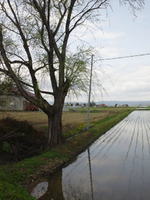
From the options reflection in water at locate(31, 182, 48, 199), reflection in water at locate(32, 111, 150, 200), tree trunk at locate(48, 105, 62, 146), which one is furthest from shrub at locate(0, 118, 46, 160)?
reflection in water at locate(31, 182, 48, 199)

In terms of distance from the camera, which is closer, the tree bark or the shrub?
the shrub

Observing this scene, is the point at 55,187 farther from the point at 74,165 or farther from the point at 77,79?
the point at 77,79

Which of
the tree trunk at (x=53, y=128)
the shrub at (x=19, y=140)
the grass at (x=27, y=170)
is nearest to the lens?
the grass at (x=27, y=170)

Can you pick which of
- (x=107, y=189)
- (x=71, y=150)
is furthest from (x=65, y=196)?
(x=71, y=150)

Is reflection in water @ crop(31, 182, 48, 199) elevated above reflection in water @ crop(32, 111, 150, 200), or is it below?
below

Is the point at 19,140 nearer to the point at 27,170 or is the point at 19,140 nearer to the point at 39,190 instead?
the point at 27,170

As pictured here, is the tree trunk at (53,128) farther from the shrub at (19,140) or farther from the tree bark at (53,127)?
the shrub at (19,140)

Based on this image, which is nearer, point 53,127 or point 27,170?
point 27,170

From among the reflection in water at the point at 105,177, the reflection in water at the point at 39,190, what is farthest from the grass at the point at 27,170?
the reflection in water at the point at 105,177

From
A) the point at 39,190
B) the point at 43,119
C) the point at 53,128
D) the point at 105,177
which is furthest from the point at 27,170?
the point at 43,119

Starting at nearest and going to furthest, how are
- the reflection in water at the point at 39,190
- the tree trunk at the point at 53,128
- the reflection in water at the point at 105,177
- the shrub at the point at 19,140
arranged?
the reflection in water at the point at 105,177 < the reflection in water at the point at 39,190 < the shrub at the point at 19,140 < the tree trunk at the point at 53,128

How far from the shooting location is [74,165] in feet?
26.0

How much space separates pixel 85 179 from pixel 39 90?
4.98m

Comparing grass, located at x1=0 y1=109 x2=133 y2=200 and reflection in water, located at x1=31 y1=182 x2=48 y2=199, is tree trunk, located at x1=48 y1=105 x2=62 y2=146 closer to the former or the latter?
grass, located at x1=0 y1=109 x2=133 y2=200
